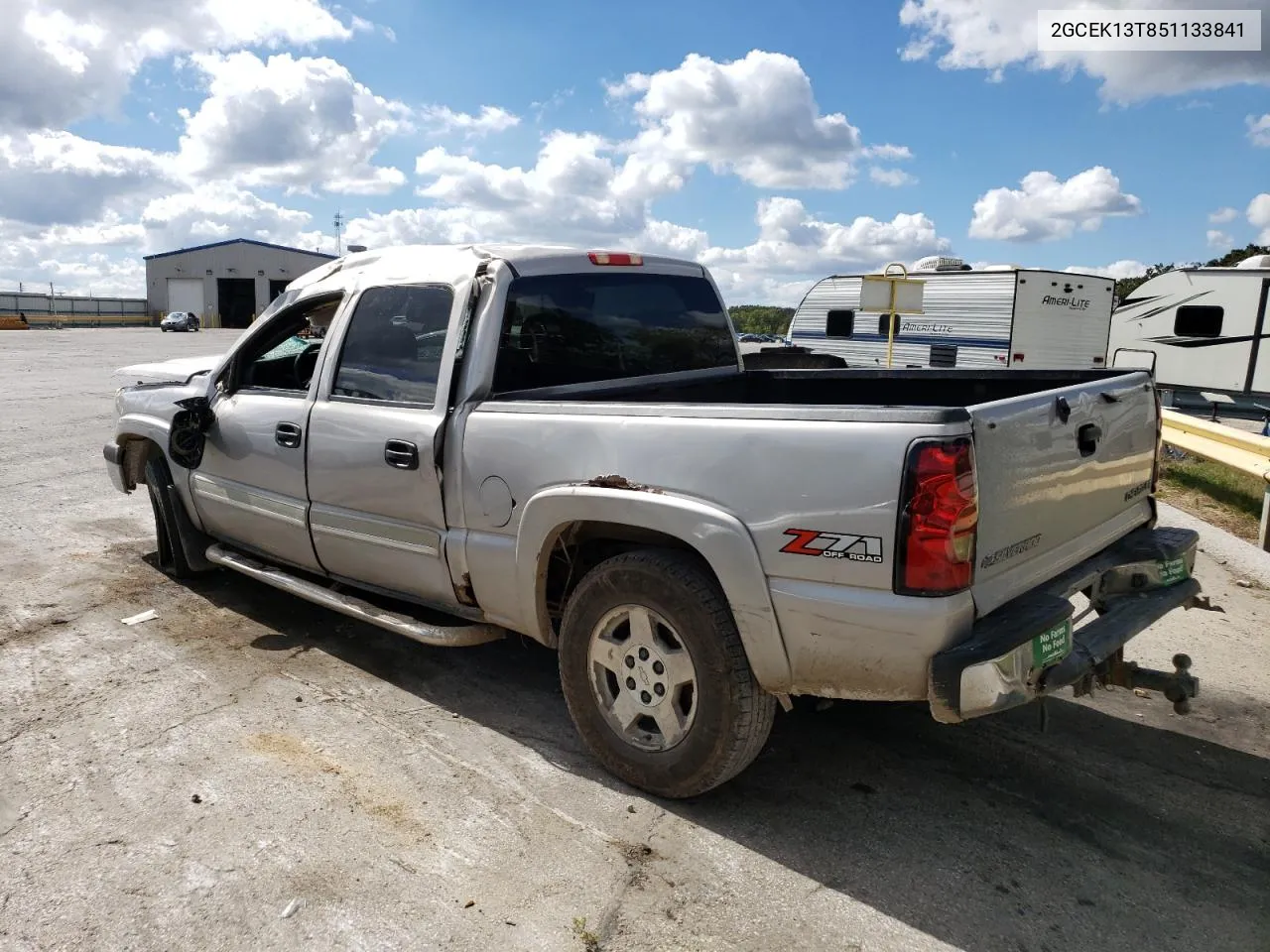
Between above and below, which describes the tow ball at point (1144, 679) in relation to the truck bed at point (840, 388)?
below

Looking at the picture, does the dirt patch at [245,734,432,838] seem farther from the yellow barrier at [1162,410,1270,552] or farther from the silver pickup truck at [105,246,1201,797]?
the yellow barrier at [1162,410,1270,552]

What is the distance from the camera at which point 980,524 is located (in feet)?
9.01

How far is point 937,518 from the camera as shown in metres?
2.63

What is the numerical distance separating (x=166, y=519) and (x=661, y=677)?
3.90 meters

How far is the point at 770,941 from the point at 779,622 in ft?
2.96

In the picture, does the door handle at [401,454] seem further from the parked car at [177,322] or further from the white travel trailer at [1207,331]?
the parked car at [177,322]

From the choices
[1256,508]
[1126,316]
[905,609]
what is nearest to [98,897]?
[905,609]

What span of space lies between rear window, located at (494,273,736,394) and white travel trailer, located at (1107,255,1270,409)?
503 inches

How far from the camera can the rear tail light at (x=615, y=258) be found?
431cm

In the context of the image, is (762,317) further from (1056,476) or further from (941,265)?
(1056,476)

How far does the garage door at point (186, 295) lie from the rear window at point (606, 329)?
7256 centimetres

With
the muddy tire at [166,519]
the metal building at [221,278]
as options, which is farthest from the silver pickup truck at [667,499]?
the metal building at [221,278]

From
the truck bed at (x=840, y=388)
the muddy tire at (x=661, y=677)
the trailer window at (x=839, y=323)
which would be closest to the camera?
the muddy tire at (x=661, y=677)

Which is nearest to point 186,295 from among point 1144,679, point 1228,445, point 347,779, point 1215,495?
point 1215,495
